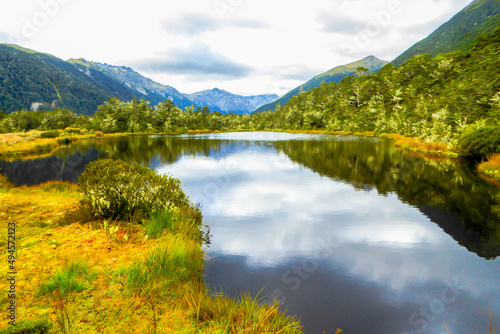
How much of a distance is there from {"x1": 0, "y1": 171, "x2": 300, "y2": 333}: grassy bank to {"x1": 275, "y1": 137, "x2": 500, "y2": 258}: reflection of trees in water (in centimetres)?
974

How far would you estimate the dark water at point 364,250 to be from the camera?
19.9ft

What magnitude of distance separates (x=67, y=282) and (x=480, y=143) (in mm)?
34198

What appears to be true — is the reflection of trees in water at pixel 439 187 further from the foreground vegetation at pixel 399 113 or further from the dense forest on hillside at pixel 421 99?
the dense forest on hillside at pixel 421 99

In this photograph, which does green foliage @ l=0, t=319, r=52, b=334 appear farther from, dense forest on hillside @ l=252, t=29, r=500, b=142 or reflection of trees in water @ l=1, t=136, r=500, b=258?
dense forest on hillside @ l=252, t=29, r=500, b=142

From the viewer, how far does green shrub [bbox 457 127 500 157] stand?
23.8m

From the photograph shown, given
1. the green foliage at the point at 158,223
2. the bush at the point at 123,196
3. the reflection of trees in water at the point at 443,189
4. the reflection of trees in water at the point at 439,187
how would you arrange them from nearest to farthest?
the green foliage at the point at 158,223 < the bush at the point at 123,196 < the reflection of trees in water at the point at 443,189 < the reflection of trees in water at the point at 439,187


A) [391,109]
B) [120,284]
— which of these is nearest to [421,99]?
[391,109]

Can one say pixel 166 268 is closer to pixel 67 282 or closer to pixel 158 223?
pixel 67 282

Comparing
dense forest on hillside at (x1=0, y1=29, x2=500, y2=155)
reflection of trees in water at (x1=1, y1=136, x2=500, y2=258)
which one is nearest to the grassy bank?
reflection of trees in water at (x1=1, y1=136, x2=500, y2=258)

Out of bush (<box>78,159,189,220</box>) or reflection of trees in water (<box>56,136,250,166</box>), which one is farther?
reflection of trees in water (<box>56,136,250,166</box>)

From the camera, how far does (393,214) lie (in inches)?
517

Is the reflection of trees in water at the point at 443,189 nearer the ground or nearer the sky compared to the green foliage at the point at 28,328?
nearer the ground

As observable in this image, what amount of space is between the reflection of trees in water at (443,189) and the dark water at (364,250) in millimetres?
76

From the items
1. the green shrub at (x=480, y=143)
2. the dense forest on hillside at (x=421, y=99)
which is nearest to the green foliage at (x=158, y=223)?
the green shrub at (x=480, y=143)
